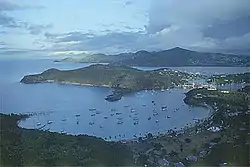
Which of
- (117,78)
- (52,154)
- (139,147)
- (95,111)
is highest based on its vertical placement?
(117,78)

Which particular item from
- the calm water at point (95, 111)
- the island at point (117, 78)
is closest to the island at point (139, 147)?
the calm water at point (95, 111)

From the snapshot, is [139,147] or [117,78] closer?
[139,147]

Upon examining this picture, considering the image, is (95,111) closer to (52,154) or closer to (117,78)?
(117,78)

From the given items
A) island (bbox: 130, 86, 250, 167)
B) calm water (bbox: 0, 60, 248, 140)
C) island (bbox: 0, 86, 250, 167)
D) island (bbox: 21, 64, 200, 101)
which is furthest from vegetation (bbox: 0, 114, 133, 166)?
island (bbox: 21, 64, 200, 101)

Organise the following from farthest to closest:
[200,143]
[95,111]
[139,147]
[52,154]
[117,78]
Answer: [117,78] < [95,111] < [200,143] < [139,147] < [52,154]

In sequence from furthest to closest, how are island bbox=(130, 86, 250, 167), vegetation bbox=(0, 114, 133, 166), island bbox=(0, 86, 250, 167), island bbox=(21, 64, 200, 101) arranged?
island bbox=(21, 64, 200, 101) < island bbox=(130, 86, 250, 167) < island bbox=(0, 86, 250, 167) < vegetation bbox=(0, 114, 133, 166)

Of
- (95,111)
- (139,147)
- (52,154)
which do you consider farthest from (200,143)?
(95,111)

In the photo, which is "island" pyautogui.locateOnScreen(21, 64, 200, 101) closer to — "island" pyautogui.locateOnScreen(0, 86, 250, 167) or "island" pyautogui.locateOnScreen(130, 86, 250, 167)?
"island" pyautogui.locateOnScreen(130, 86, 250, 167)

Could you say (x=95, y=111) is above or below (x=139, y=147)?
Answer: below
